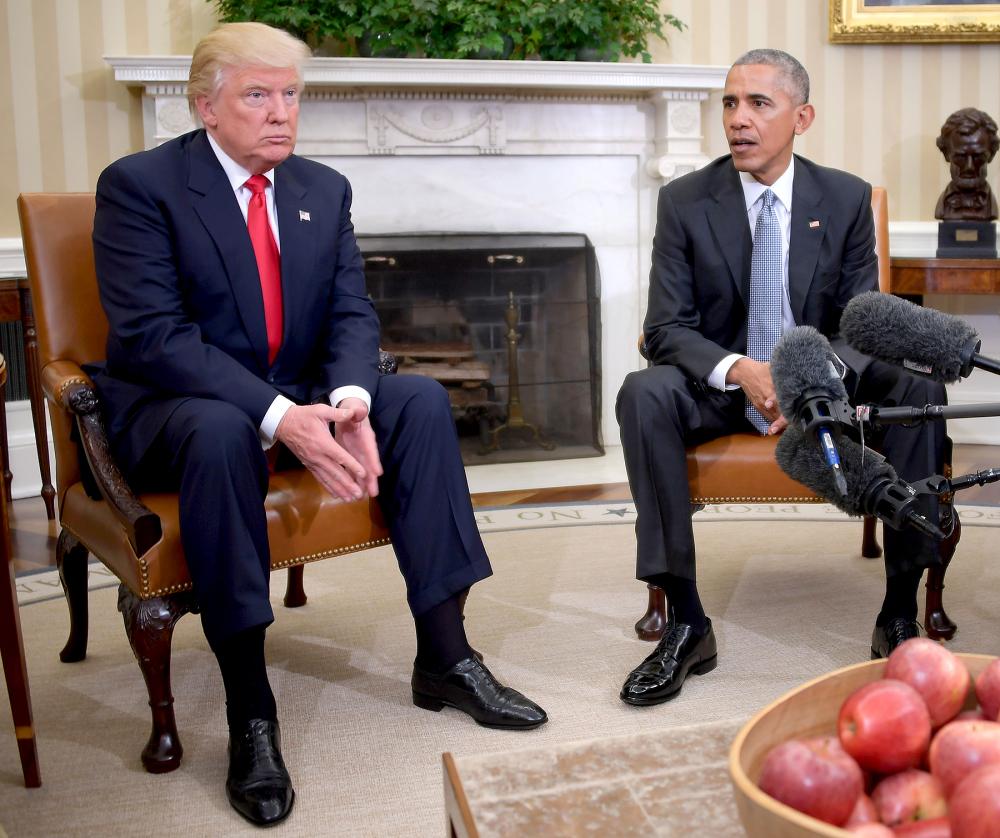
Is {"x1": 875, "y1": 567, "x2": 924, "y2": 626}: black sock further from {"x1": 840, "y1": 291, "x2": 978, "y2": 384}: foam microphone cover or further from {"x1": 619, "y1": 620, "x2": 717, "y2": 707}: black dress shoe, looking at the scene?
{"x1": 840, "y1": 291, "x2": 978, "y2": 384}: foam microphone cover

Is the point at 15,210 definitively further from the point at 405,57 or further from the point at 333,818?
the point at 333,818

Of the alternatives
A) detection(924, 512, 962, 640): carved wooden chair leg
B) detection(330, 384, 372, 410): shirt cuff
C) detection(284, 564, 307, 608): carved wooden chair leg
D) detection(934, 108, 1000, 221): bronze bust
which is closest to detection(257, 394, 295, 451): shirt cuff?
detection(330, 384, 372, 410): shirt cuff

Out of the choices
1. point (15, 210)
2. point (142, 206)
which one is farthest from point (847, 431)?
point (15, 210)

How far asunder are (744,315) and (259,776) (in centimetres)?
158

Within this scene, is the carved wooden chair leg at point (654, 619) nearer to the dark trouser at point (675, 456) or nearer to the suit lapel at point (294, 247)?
the dark trouser at point (675, 456)

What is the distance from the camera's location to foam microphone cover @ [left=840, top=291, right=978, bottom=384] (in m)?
1.48

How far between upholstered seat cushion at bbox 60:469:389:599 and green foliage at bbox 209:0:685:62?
8.41 ft

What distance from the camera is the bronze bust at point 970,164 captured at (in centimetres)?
467

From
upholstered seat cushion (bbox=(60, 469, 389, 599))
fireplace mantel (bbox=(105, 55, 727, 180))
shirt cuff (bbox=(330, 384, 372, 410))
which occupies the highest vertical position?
fireplace mantel (bbox=(105, 55, 727, 180))

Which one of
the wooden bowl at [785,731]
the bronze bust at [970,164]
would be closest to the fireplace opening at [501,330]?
the bronze bust at [970,164]

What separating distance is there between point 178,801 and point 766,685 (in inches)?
49.2

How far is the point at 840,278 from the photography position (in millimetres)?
2885

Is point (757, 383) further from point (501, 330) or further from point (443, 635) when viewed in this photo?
point (501, 330)

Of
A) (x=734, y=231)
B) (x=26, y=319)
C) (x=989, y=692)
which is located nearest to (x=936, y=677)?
(x=989, y=692)
